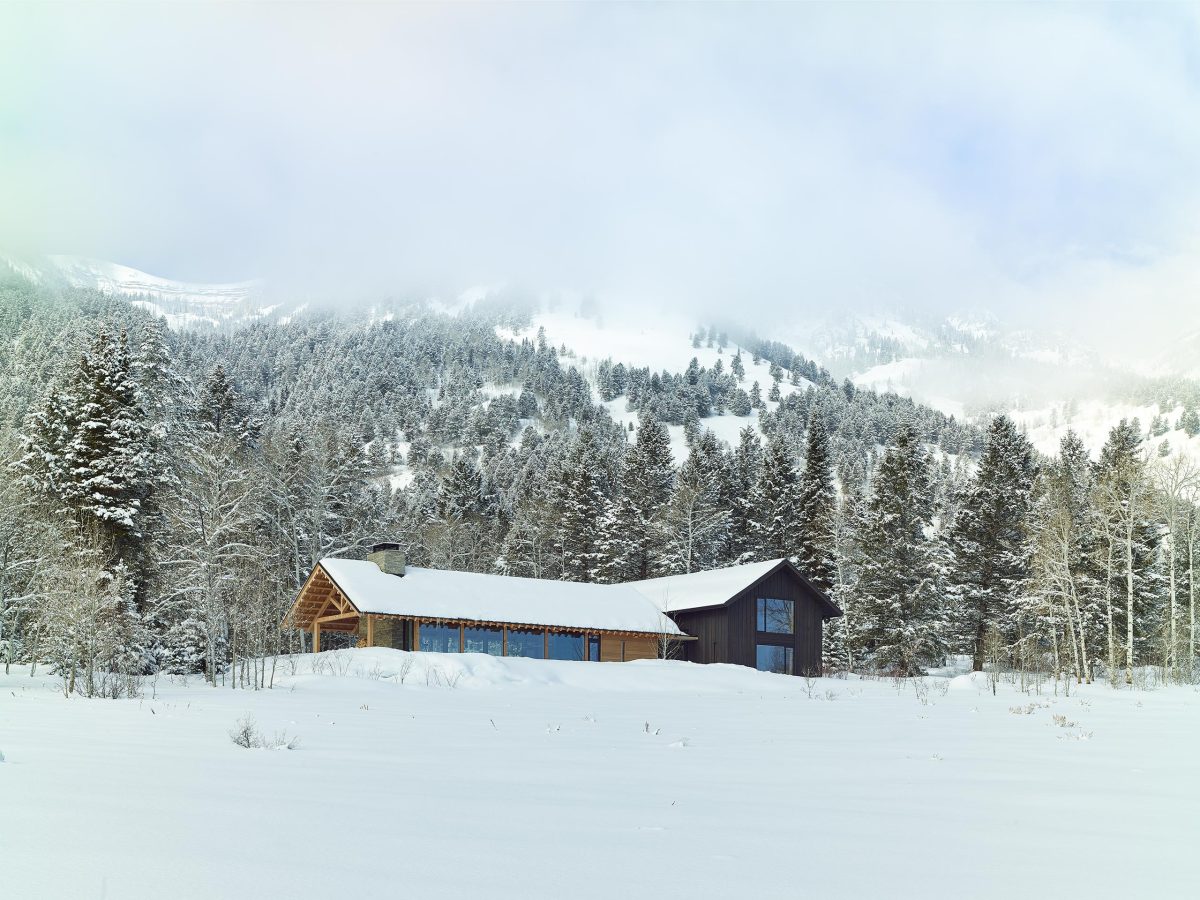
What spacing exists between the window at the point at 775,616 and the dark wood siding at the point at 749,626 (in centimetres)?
24

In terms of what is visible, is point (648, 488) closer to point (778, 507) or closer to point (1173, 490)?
point (778, 507)

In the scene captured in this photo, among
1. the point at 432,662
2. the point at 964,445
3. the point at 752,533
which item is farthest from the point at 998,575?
the point at 964,445

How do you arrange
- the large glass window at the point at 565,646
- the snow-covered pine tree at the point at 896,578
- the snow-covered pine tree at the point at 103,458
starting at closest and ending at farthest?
1. the snow-covered pine tree at the point at 103,458
2. the large glass window at the point at 565,646
3. the snow-covered pine tree at the point at 896,578

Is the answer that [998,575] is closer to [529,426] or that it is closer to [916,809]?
[916,809]

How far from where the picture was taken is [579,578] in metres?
64.4

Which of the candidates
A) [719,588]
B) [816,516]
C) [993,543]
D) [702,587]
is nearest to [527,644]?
[702,587]

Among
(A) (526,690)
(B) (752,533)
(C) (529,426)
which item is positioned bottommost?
(A) (526,690)

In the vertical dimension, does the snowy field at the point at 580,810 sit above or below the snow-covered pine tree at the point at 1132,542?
below

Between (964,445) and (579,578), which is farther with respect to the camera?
(964,445)

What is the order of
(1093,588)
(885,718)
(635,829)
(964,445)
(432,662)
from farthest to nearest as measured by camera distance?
(964,445) → (1093,588) → (432,662) → (885,718) → (635,829)

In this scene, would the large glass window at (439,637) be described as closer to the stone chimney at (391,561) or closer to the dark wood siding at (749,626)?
the stone chimney at (391,561)

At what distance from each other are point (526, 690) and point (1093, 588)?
1353 inches

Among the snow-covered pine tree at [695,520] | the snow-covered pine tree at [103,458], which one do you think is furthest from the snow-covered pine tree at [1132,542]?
the snow-covered pine tree at [103,458]

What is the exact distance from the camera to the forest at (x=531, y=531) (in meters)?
31.2
